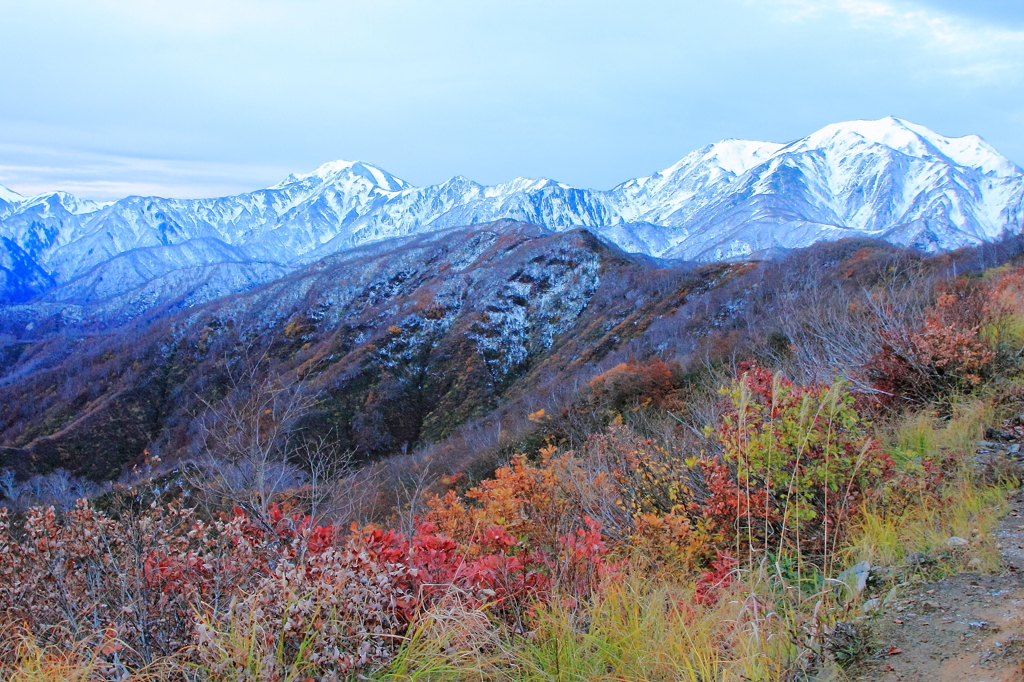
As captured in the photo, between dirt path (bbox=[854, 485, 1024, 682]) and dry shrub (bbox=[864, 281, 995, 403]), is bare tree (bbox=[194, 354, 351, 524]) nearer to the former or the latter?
dirt path (bbox=[854, 485, 1024, 682])

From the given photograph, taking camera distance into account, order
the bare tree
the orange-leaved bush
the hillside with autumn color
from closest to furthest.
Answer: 1. the hillside with autumn color
2. the orange-leaved bush
3. the bare tree

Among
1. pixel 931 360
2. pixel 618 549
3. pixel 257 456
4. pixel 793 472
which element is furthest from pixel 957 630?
pixel 257 456

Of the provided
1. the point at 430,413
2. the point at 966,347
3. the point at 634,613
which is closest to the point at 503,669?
the point at 634,613

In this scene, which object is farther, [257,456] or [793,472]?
[257,456]

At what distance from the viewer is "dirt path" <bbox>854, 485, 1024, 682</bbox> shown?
2320 mm

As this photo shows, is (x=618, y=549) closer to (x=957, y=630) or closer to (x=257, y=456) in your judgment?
(x=957, y=630)

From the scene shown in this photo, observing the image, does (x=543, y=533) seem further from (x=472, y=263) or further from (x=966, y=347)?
(x=472, y=263)

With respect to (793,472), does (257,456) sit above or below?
below

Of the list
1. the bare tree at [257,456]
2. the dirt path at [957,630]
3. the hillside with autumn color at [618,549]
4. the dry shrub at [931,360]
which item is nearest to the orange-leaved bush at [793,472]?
the hillside with autumn color at [618,549]

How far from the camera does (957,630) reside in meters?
2.64

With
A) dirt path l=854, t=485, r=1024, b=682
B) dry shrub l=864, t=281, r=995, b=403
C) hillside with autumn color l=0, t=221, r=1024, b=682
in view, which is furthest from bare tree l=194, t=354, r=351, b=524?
dry shrub l=864, t=281, r=995, b=403

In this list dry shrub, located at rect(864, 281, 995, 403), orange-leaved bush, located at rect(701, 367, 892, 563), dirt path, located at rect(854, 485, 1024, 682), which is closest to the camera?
dirt path, located at rect(854, 485, 1024, 682)

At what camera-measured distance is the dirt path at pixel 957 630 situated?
232cm

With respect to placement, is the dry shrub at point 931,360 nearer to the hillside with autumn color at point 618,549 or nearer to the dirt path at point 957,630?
the hillside with autumn color at point 618,549
